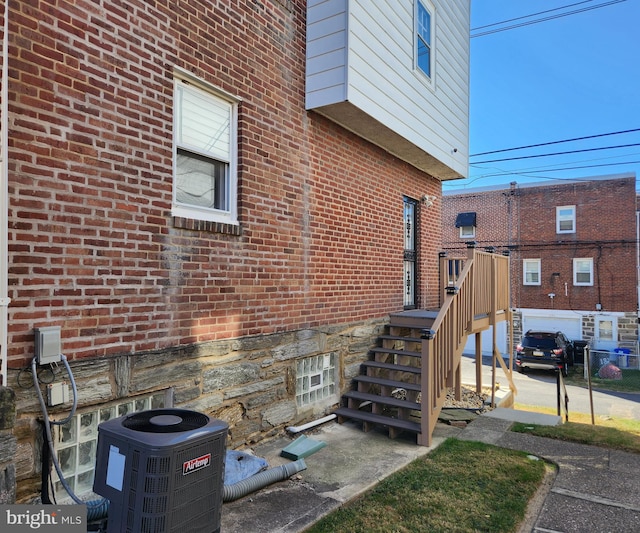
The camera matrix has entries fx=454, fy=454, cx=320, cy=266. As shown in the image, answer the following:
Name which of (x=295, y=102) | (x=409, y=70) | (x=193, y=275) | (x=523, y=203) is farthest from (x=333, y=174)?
(x=523, y=203)

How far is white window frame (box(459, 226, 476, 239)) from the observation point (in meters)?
23.1

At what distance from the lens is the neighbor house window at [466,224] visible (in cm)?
2278

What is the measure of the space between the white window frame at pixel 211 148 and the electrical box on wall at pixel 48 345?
1432mm

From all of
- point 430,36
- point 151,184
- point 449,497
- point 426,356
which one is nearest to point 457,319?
point 426,356

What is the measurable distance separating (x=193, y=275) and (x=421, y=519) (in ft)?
9.11

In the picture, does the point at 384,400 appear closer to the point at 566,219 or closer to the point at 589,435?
the point at 589,435

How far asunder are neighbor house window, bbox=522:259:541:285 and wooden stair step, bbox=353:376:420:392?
17.6m

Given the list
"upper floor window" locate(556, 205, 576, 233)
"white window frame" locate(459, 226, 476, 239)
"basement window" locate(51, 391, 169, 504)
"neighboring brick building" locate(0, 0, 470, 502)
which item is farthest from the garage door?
"basement window" locate(51, 391, 169, 504)

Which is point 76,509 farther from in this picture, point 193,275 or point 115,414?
point 193,275

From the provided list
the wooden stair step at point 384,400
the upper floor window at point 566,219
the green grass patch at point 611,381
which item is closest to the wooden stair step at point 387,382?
the wooden stair step at point 384,400

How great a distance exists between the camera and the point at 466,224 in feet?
75.0

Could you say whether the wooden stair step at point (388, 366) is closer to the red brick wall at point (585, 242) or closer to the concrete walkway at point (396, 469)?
the concrete walkway at point (396, 469)

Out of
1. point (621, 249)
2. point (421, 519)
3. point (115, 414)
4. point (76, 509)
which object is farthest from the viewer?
point (621, 249)

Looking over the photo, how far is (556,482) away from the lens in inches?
161
